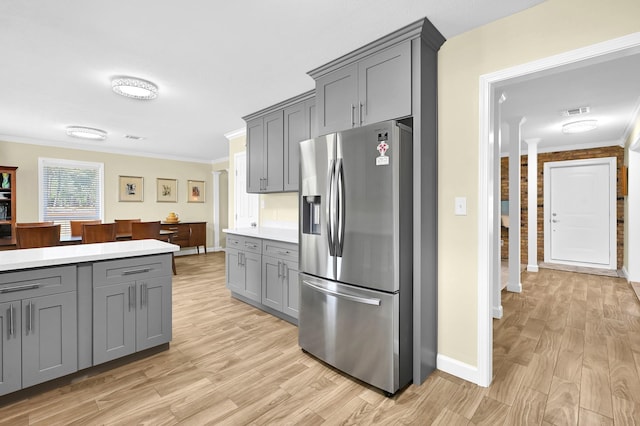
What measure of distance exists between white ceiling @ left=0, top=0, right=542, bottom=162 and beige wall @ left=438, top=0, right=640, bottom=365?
13 centimetres

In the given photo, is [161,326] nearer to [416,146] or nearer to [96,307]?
[96,307]

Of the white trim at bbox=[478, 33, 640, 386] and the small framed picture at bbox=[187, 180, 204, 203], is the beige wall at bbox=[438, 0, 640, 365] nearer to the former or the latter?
the white trim at bbox=[478, 33, 640, 386]

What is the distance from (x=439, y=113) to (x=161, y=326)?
2827mm

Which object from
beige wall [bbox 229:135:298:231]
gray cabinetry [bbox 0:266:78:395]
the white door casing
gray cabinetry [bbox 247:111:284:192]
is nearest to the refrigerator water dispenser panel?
gray cabinetry [bbox 247:111:284:192]

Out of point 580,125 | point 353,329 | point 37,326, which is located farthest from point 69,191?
point 580,125

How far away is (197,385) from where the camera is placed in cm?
209

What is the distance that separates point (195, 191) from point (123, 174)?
5.53ft

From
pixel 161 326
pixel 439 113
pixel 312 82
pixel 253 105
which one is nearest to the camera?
pixel 439 113

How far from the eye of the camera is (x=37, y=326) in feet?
6.29

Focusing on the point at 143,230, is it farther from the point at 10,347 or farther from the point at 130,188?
the point at 10,347

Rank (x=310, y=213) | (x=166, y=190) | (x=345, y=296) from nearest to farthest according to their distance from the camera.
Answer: (x=345, y=296) < (x=310, y=213) < (x=166, y=190)

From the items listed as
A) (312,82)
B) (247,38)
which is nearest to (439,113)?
(312,82)

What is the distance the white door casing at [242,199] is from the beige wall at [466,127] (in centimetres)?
325

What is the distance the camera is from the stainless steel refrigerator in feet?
6.46
